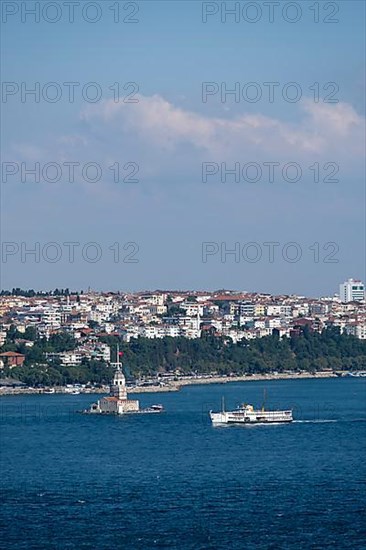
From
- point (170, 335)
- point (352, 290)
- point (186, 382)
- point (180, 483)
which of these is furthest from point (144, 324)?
point (180, 483)

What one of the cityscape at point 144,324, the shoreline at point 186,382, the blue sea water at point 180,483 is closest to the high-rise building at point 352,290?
the cityscape at point 144,324

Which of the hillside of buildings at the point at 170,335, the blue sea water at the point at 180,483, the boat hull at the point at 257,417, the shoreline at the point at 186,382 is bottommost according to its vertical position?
the blue sea water at the point at 180,483

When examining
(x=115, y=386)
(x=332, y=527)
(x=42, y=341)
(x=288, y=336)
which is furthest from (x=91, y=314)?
(x=332, y=527)

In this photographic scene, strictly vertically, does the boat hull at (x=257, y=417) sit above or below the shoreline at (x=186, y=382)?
below

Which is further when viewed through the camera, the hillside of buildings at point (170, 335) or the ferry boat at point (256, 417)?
the hillside of buildings at point (170, 335)

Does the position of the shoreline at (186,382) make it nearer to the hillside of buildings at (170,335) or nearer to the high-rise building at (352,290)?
the hillside of buildings at (170,335)

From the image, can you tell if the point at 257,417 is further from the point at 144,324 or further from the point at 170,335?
the point at 144,324

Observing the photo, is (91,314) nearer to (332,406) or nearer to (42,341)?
(42,341)
